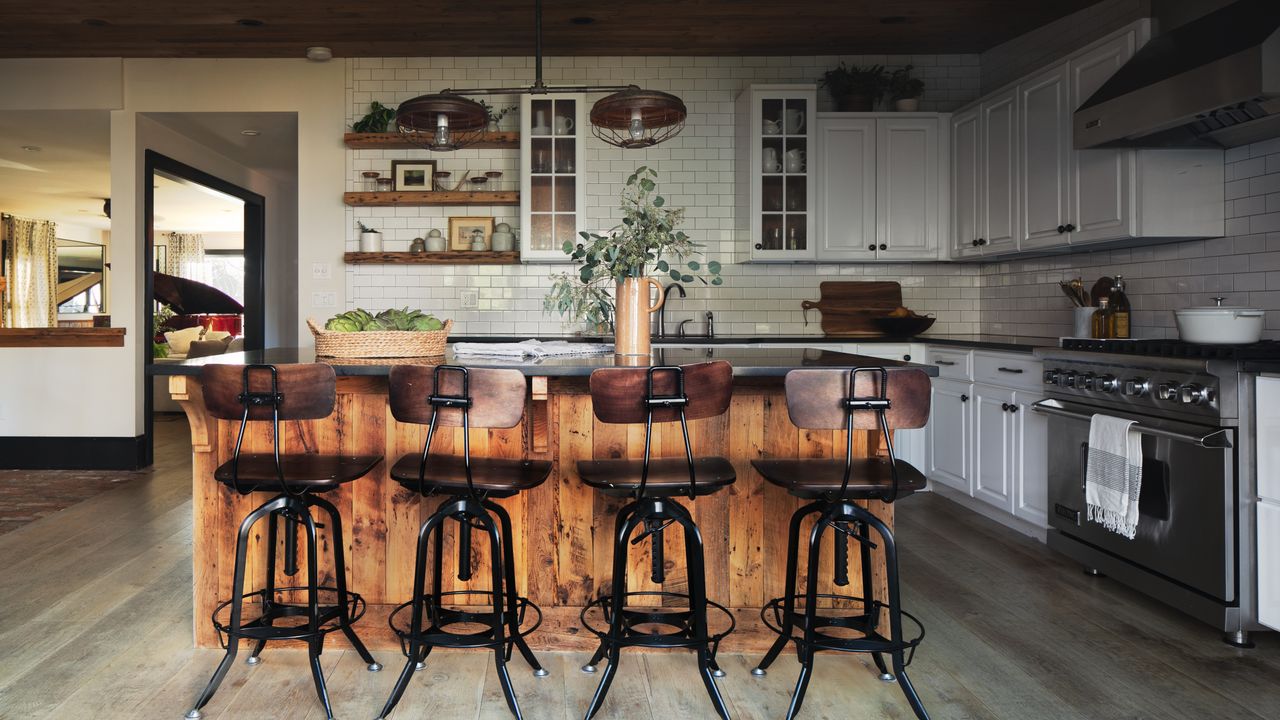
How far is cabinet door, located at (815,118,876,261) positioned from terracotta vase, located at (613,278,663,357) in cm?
263

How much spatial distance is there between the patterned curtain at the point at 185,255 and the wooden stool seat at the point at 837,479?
13.6 m

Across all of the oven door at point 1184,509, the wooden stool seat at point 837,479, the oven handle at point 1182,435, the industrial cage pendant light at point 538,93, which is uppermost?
the industrial cage pendant light at point 538,93

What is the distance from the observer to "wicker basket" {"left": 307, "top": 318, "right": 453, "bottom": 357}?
253 centimetres

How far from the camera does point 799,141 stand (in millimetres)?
4988

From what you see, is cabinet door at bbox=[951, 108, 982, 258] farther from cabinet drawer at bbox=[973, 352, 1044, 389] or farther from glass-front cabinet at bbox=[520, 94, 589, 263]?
glass-front cabinet at bbox=[520, 94, 589, 263]

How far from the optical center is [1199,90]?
9.64 feet

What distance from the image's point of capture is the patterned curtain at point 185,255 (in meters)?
13.2

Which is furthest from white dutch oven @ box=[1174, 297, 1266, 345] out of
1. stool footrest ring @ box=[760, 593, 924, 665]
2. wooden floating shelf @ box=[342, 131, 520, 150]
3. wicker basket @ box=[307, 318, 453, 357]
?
wooden floating shelf @ box=[342, 131, 520, 150]

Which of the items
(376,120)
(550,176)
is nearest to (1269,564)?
(550,176)

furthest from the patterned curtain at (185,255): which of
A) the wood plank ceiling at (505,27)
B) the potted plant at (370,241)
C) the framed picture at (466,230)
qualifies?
the framed picture at (466,230)

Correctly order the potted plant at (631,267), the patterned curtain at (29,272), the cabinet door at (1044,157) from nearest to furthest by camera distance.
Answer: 1. the potted plant at (631,267)
2. the cabinet door at (1044,157)
3. the patterned curtain at (29,272)

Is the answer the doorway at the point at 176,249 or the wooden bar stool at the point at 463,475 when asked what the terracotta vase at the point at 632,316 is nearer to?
the wooden bar stool at the point at 463,475

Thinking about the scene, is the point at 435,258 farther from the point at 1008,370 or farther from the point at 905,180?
the point at 1008,370

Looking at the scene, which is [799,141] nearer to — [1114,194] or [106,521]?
[1114,194]
